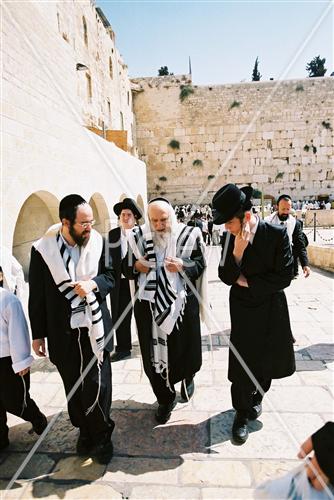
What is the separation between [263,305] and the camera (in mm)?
2465

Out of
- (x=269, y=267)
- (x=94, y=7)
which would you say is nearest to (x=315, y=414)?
(x=269, y=267)

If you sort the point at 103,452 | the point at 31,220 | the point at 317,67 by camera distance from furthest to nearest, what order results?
1. the point at 317,67
2. the point at 31,220
3. the point at 103,452

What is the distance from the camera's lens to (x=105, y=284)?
2.40m

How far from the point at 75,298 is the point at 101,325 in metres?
0.26

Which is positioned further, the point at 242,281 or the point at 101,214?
the point at 101,214

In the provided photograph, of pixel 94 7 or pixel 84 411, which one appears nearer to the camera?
pixel 84 411

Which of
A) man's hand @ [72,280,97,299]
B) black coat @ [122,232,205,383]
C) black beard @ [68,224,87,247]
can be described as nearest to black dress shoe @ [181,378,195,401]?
black coat @ [122,232,205,383]

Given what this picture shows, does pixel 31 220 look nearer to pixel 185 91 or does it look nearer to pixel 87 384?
pixel 87 384

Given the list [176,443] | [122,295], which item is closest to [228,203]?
[176,443]

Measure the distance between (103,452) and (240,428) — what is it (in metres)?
0.95

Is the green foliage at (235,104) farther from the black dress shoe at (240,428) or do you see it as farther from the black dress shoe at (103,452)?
the black dress shoe at (103,452)

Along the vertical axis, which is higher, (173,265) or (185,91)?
(185,91)

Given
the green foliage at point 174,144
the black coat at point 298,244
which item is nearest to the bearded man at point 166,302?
the black coat at point 298,244

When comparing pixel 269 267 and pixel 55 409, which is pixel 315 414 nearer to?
pixel 269 267
